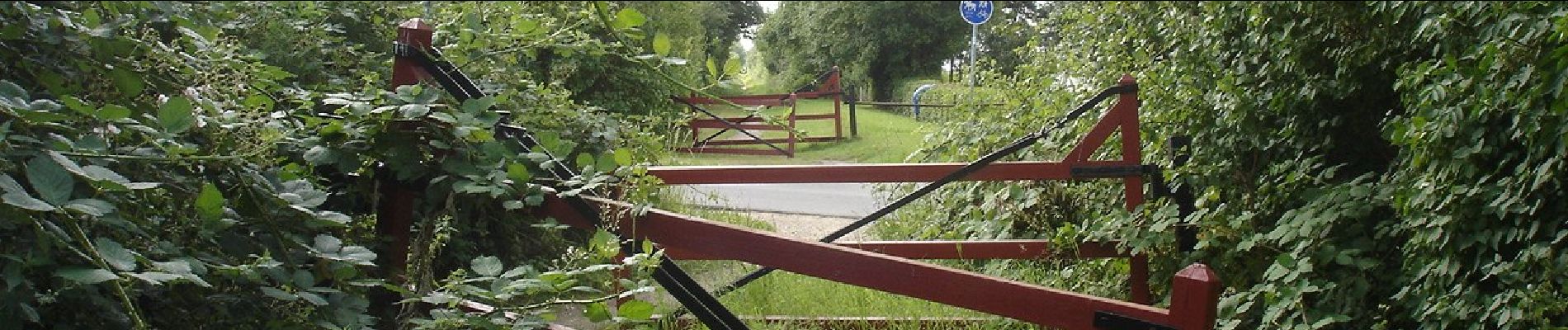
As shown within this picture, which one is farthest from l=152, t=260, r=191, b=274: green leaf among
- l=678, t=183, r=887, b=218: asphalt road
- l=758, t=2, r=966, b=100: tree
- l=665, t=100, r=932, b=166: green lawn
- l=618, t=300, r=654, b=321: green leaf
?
l=678, t=183, r=887, b=218: asphalt road

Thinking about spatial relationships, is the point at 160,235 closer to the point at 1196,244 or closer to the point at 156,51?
the point at 156,51

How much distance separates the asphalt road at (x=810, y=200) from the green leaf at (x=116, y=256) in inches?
148

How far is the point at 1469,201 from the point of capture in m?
3.37

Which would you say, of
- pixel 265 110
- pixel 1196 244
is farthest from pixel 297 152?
pixel 1196 244

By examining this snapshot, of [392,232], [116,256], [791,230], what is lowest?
[791,230]

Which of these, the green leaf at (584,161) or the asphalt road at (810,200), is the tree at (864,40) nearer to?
the asphalt road at (810,200)

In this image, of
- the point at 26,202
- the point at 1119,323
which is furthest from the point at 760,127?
the point at 26,202

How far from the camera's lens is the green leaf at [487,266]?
1822mm

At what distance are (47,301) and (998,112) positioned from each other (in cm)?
481

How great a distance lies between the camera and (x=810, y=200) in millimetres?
6016

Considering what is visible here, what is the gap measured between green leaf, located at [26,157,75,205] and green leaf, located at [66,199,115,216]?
0.02 metres

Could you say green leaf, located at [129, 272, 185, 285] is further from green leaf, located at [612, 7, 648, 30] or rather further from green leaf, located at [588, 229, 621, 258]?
green leaf, located at [612, 7, 648, 30]

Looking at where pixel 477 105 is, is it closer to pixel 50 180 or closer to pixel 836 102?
pixel 50 180

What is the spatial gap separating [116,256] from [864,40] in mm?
4131
